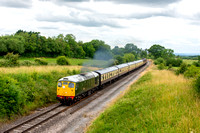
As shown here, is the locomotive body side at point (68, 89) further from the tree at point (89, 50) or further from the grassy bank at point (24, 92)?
the tree at point (89, 50)

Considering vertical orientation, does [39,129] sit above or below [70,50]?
below

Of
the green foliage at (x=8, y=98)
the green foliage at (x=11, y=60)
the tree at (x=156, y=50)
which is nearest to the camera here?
the green foliage at (x=8, y=98)

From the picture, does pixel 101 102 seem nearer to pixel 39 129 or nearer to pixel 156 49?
pixel 39 129

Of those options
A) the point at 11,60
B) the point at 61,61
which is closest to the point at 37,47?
the point at 61,61

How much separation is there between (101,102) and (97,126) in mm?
8117

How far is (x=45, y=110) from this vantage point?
1600cm

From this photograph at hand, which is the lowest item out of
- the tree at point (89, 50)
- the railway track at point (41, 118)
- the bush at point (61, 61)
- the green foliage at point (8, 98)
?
the railway track at point (41, 118)

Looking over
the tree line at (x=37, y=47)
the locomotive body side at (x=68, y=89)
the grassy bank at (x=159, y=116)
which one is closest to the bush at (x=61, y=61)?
the tree line at (x=37, y=47)

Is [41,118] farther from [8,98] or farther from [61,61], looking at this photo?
[61,61]

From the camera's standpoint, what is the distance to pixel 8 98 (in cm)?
1398

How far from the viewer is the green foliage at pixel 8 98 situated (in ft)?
44.3

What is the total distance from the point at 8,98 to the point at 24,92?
207 cm

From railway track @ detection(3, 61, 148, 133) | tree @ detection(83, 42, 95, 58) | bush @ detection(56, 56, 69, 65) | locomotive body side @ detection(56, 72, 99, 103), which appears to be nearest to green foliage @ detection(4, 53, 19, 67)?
locomotive body side @ detection(56, 72, 99, 103)

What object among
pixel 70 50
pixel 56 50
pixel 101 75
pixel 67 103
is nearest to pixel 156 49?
pixel 70 50
